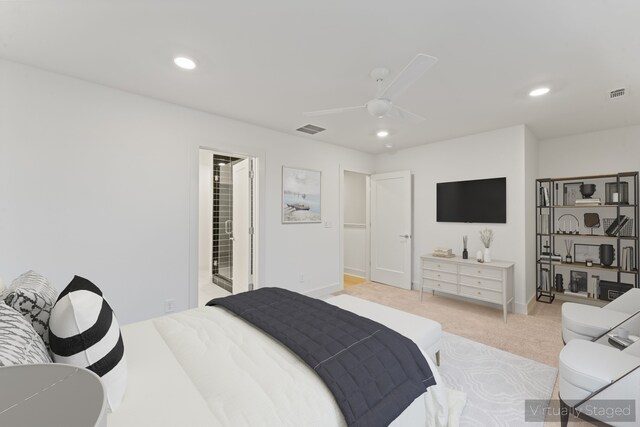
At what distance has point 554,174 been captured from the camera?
429cm

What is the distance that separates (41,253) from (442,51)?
3606 millimetres

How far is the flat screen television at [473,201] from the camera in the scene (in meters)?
3.90

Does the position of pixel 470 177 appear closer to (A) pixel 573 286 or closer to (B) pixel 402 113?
(A) pixel 573 286

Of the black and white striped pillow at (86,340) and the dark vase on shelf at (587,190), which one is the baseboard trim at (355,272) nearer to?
the dark vase on shelf at (587,190)

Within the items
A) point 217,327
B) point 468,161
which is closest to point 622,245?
point 468,161

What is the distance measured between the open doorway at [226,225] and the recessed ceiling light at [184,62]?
4.32ft

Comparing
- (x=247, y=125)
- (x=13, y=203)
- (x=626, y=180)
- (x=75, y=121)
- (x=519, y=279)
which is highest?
(x=247, y=125)

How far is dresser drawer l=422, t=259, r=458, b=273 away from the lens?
155 inches

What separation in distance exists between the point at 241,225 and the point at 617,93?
4484 mm

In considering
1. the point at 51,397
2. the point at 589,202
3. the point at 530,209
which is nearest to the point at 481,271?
the point at 530,209

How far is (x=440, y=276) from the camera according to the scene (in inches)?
160

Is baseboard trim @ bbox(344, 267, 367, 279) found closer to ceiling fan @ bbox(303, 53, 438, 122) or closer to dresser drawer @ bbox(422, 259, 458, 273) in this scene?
dresser drawer @ bbox(422, 259, 458, 273)

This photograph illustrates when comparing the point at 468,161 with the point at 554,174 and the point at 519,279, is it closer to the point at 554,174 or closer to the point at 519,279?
the point at 554,174

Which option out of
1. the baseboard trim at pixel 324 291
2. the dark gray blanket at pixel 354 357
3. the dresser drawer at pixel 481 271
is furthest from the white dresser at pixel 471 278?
the dark gray blanket at pixel 354 357
